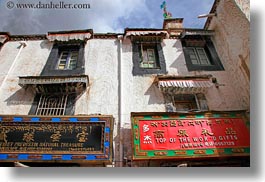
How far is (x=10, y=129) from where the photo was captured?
4496 mm

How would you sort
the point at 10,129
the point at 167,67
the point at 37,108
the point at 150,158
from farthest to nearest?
the point at 167,67 → the point at 37,108 → the point at 10,129 → the point at 150,158

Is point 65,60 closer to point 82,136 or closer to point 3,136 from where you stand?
point 3,136

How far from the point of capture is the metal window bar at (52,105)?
5445mm

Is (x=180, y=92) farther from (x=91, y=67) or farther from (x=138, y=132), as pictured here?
(x=91, y=67)

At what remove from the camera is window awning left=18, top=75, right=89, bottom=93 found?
18.3 feet

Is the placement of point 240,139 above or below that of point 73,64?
below

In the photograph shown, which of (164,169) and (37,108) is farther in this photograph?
(37,108)

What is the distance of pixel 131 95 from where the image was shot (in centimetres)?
571

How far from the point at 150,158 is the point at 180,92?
235cm

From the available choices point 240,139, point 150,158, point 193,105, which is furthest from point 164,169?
point 193,105

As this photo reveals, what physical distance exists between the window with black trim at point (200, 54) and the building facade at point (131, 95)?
0.11ft

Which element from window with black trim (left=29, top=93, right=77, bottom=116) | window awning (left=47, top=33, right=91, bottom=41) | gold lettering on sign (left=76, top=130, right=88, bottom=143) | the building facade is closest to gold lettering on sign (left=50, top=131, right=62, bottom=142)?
the building facade

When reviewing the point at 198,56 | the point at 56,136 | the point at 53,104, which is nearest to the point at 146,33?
the point at 198,56

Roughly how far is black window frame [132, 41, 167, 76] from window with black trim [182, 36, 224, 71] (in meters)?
0.85
